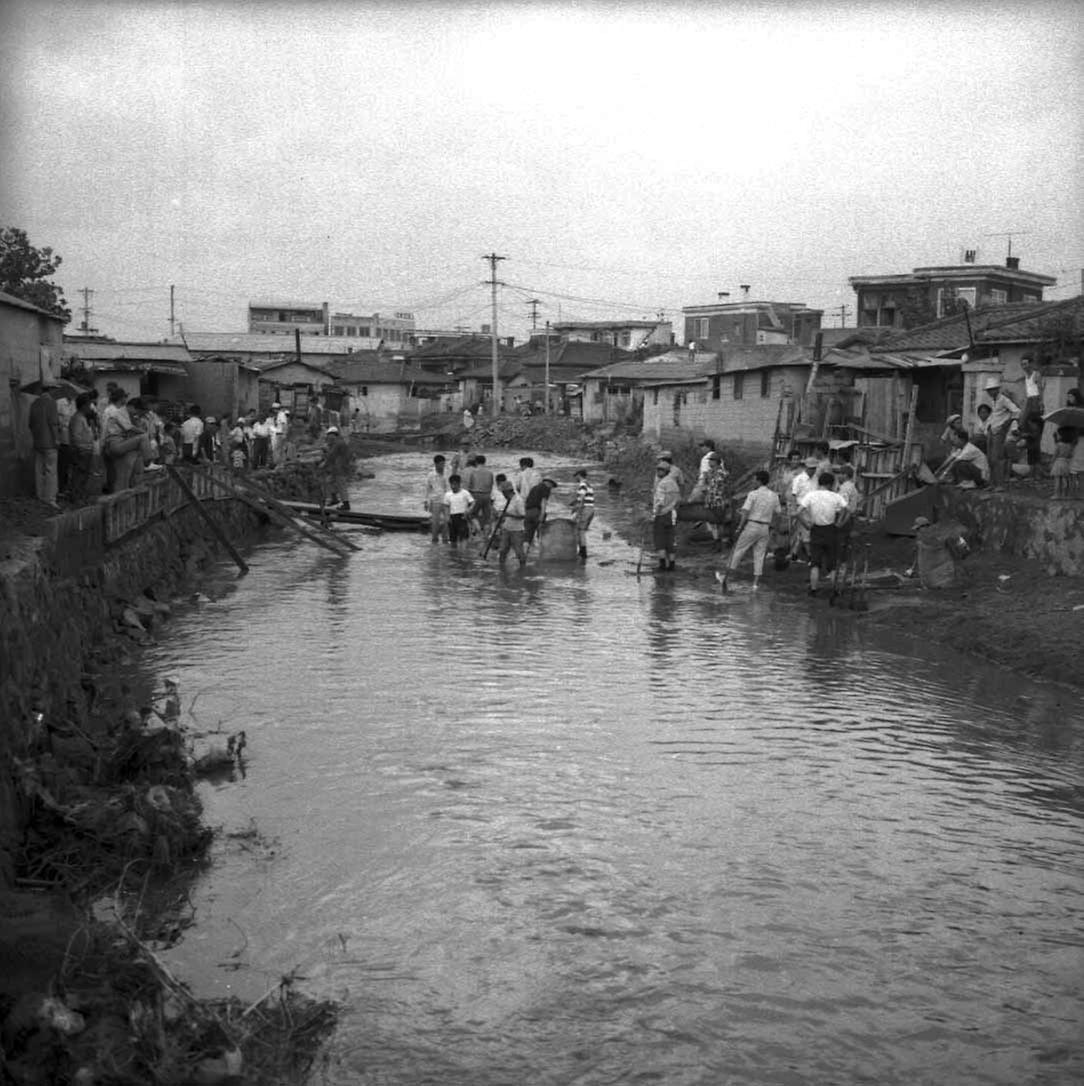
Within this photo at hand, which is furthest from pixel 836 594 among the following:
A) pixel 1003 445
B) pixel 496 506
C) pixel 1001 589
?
pixel 496 506

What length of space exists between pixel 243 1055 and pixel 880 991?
3.30m

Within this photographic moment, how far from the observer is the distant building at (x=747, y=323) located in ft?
198

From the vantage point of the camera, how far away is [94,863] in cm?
805

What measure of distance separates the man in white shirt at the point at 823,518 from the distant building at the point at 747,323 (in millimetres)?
38010

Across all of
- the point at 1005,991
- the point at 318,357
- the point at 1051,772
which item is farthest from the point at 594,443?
the point at 1005,991

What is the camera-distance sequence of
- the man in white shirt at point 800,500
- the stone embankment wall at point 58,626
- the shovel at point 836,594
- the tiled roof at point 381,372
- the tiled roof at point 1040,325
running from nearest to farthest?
the stone embankment wall at point 58,626 < the shovel at point 836,594 < the man in white shirt at point 800,500 < the tiled roof at point 1040,325 < the tiled roof at point 381,372

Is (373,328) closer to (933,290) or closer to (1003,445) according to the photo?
(933,290)

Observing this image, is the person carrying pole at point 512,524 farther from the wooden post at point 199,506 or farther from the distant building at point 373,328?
the distant building at point 373,328

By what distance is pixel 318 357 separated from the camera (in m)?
82.1

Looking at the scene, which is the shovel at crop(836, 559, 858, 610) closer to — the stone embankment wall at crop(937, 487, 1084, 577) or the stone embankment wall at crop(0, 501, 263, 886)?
the stone embankment wall at crop(937, 487, 1084, 577)

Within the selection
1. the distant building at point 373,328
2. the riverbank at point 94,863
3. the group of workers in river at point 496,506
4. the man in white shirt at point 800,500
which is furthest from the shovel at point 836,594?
the distant building at point 373,328

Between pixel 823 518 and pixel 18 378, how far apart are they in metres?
11.0

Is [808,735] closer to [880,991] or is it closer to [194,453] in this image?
[880,991]

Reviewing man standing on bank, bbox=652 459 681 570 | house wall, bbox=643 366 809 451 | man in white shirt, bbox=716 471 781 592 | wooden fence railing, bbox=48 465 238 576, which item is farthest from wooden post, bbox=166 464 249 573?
house wall, bbox=643 366 809 451
